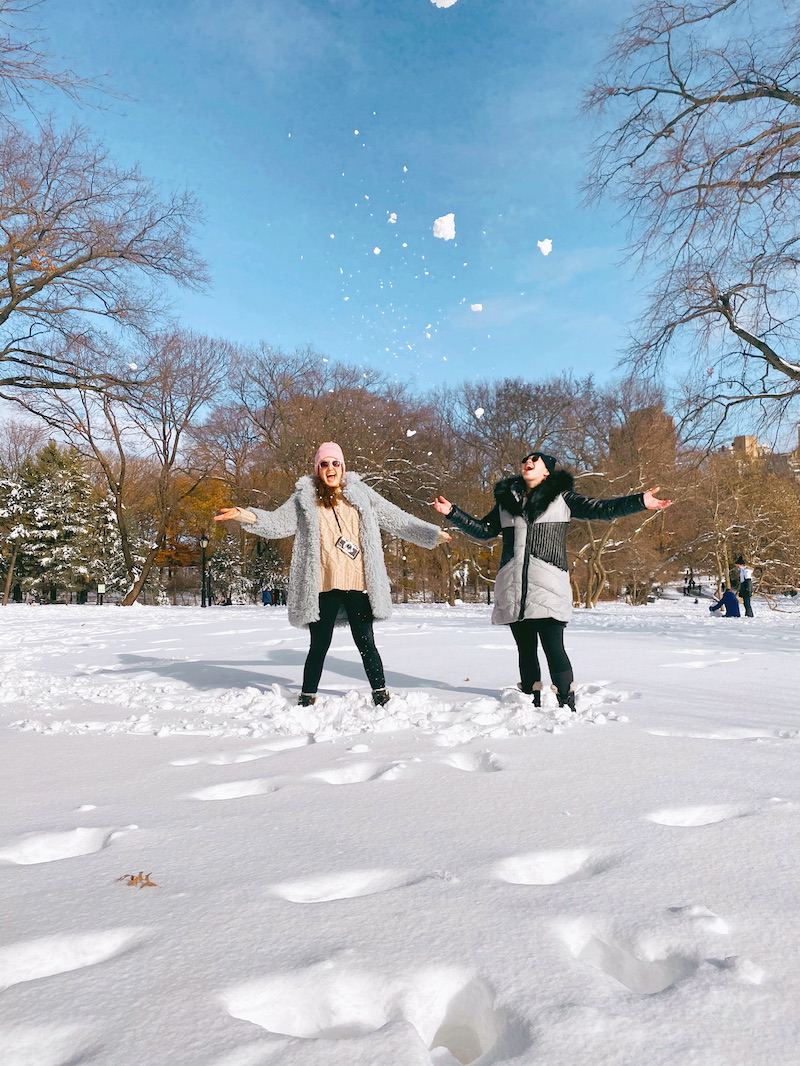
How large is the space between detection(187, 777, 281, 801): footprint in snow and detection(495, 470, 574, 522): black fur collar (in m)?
2.35

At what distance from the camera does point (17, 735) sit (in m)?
3.75

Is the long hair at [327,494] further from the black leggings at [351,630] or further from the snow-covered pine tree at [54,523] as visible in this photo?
the snow-covered pine tree at [54,523]

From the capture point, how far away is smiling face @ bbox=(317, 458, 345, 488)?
14.8 feet

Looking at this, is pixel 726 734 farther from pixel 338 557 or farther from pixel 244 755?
pixel 338 557

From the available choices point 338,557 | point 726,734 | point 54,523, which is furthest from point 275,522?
point 54,523

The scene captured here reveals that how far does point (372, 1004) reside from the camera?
1237 mm

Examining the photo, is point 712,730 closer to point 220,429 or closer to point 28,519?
point 220,429

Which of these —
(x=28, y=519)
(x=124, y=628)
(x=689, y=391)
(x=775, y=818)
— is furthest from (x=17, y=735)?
(x=28, y=519)

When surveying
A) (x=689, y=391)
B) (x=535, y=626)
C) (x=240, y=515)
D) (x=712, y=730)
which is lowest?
(x=712, y=730)

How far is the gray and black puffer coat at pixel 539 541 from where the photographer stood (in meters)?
4.09

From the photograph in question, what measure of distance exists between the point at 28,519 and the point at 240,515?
1631 inches

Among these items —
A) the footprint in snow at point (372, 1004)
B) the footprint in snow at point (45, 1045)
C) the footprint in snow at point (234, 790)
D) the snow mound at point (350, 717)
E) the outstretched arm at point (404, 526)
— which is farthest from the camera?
the outstretched arm at point (404, 526)

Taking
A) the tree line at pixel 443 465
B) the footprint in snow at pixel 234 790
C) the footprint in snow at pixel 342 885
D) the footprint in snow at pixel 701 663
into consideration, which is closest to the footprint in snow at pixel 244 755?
the footprint in snow at pixel 234 790

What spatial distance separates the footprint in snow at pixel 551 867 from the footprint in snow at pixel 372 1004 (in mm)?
486
